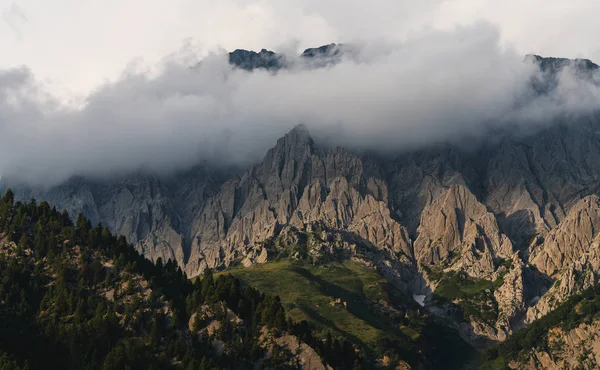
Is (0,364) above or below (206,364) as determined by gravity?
above

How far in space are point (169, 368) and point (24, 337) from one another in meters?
42.3

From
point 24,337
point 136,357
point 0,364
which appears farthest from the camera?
point 24,337

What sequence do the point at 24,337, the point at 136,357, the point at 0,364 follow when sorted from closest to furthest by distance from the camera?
the point at 0,364
the point at 136,357
the point at 24,337

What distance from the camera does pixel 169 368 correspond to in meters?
190

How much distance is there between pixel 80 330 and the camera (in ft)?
650

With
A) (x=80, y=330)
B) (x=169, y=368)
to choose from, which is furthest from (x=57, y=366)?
(x=169, y=368)

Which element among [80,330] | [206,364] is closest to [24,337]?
[80,330]

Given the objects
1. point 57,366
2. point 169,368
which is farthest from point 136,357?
point 57,366

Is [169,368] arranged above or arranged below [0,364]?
below

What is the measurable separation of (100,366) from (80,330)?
1496cm

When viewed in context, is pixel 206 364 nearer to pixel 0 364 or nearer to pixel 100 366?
pixel 100 366

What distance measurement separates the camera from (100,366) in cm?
18762

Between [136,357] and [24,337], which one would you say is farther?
[24,337]

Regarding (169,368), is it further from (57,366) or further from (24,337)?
(24,337)
